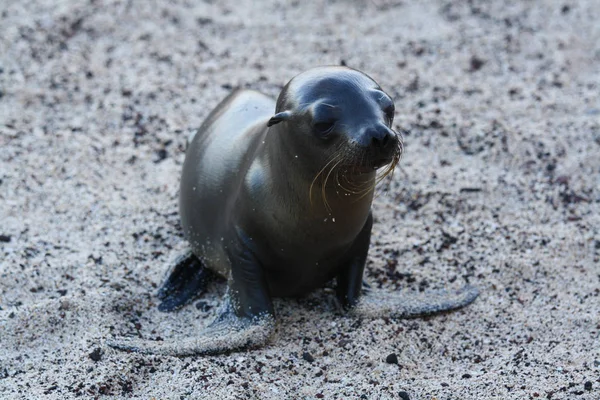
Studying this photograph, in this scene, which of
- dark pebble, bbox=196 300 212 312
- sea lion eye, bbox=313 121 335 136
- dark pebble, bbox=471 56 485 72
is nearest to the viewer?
sea lion eye, bbox=313 121 335 136

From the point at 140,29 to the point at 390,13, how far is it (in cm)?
191

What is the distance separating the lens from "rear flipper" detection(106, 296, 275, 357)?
365 cm

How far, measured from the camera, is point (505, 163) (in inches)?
202

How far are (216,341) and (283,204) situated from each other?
2.12ft

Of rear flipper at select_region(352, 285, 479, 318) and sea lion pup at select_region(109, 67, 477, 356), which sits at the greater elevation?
sea lion pup at select_region(109, 67, 477, 356)

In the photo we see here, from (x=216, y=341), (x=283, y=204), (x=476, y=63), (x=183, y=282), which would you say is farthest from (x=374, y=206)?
(x=476, y=63)

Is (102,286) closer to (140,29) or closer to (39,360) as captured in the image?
A: (39,360)

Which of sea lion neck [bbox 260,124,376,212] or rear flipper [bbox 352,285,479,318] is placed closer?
sea lion neck [bbox 260,124,376,212]

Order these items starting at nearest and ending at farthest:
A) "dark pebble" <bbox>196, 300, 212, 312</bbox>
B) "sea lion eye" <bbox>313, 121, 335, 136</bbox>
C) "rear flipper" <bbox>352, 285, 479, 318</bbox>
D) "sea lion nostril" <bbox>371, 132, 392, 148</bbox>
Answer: "sea lion nostril" <bbox>371, 132, 392, 148</bbox>
"sea lion eye" <bbox>313, 121, 335, 136</bbox>
"rear flipper" <bbox>352, 285, 479, 318</bbox>
"dark pebble" <bbox>196, 300, 212, 312</bbox>

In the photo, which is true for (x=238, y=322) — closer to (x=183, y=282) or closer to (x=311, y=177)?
(x=183, y=282)

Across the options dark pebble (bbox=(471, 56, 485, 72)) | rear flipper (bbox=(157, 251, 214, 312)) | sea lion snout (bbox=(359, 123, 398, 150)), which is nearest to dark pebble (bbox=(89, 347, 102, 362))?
rear flipper (bbox=(157, 251, 214, 312))

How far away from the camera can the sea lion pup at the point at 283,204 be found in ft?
11.0

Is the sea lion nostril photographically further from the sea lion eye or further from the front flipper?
the front flipper

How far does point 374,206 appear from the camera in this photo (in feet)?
15.8
